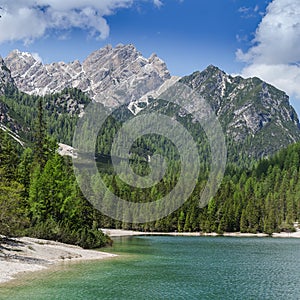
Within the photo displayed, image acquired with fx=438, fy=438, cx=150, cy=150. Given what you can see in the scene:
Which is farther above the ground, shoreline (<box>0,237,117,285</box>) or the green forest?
the green forest

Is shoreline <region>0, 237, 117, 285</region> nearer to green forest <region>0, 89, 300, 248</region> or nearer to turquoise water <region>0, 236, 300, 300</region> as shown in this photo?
turquoise water <region>0, 236, 300, 300</region>

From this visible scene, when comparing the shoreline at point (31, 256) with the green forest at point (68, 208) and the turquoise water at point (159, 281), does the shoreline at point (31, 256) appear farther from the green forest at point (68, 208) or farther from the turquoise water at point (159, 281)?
the green forest at point (68, 208)

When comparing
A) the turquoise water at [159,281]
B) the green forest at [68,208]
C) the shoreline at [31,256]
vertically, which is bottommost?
the turquoise water at [159,281]

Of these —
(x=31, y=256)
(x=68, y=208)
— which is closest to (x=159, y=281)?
(x=31, y=256)

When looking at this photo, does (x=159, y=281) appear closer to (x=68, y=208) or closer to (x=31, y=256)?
(x=31, y=256)

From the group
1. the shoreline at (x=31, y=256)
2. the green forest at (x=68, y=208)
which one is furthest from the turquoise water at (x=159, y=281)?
the green forest at (x=68, y=208)

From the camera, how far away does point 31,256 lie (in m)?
57.4

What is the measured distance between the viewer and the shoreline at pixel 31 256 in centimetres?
4719

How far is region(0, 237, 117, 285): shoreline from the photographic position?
47188mm

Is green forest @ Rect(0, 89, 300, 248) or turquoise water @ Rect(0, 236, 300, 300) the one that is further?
green forest @ Rect(0, 89, 300, 248)

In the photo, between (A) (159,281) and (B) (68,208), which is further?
(B) (68,208)

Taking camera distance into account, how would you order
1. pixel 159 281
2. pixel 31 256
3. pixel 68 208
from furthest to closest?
1. pixel 68 208
2. pixel 31 256
3. pixel 159 281

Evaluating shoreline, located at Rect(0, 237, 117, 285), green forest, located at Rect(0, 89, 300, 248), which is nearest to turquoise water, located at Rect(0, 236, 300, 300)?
shoreline, located at Rect(0, 237, 117, 285)

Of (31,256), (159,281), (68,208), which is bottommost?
(159,281)
